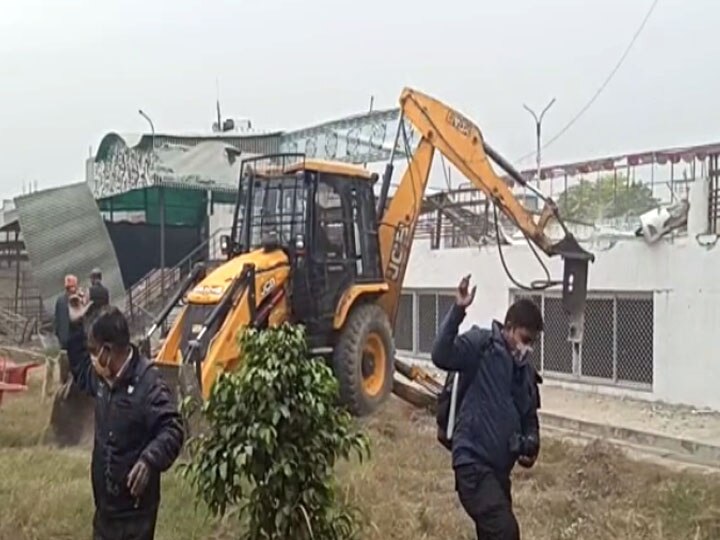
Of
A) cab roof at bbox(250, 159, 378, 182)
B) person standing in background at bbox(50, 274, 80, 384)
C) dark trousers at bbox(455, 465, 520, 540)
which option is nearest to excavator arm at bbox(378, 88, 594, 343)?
cab roof at bbox(250, 159, 378, 182)

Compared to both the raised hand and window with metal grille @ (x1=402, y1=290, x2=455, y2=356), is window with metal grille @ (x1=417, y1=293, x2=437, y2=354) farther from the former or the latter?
the raised hand

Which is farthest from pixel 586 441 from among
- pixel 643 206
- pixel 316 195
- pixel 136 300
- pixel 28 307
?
pixel 28 307

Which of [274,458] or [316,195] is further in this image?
[316,195]

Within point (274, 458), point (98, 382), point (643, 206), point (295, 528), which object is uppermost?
point (643, 206)

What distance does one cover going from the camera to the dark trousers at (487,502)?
462cm

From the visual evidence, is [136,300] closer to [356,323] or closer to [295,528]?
[356,323]

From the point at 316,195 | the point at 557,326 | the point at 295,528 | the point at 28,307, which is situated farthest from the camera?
the point at 28,307

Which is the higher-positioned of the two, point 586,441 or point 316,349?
point 316,349

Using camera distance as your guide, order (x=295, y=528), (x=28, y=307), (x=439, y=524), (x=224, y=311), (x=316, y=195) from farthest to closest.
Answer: (x=28, y=307)
(x=316, y=195)
(x=224, y=311)
(x=439, y=524)
(x=295, y=528)

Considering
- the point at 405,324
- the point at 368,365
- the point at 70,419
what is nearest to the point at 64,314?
the point at 70,419

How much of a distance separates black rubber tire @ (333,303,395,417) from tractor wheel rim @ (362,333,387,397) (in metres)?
0.06

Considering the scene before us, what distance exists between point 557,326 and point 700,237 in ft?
9.67

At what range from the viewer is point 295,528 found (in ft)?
14.9

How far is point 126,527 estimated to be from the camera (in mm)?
4301
